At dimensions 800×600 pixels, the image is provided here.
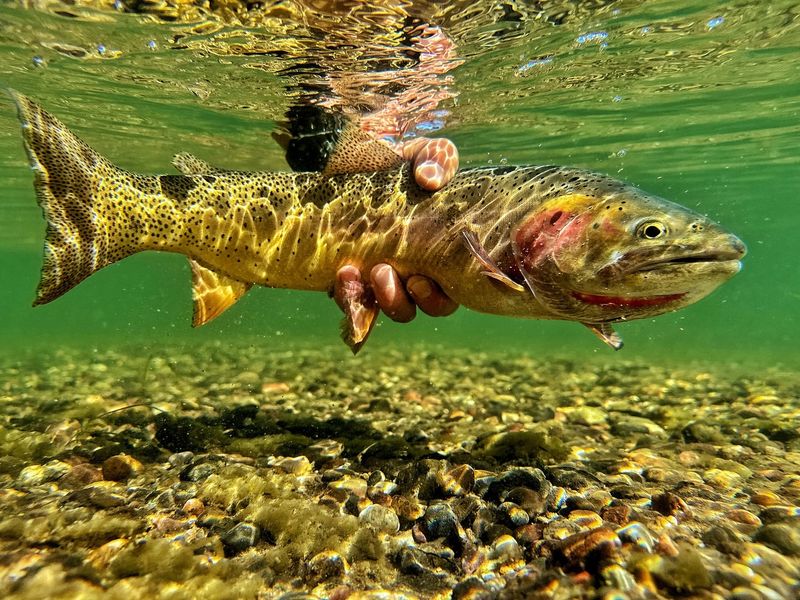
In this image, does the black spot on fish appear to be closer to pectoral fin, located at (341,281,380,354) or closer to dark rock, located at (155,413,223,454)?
pectoral fin, located at (341,281,380,354)

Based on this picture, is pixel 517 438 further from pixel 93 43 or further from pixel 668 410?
pixel 93 43

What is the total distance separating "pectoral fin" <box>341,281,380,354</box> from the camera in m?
3.70

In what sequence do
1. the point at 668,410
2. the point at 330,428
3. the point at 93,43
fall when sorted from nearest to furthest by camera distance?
the point at 330,428 → the point at 668,410 → the point at 93,43

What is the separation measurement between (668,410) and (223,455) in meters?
5.25

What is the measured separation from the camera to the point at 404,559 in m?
2.51

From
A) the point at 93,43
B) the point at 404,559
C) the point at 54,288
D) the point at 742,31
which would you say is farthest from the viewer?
the point at 742,31

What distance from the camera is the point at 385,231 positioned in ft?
12.5

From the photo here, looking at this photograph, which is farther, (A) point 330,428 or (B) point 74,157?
(A) point 330,428

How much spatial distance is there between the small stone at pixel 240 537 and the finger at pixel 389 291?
1.80 m

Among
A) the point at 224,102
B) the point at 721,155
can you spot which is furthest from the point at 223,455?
the point at 721,155

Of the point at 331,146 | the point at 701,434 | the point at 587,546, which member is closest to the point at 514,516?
the point at 587,546

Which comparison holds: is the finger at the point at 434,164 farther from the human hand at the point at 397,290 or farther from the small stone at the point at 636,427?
the small stone at the point at 636,427

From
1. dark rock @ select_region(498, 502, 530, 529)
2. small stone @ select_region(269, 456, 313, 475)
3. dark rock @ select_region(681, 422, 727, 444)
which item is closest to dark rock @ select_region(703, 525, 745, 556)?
dark rock @ select_region(498, 502, 530, 529)

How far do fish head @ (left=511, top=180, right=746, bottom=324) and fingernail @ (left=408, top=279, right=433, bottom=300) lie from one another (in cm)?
91
